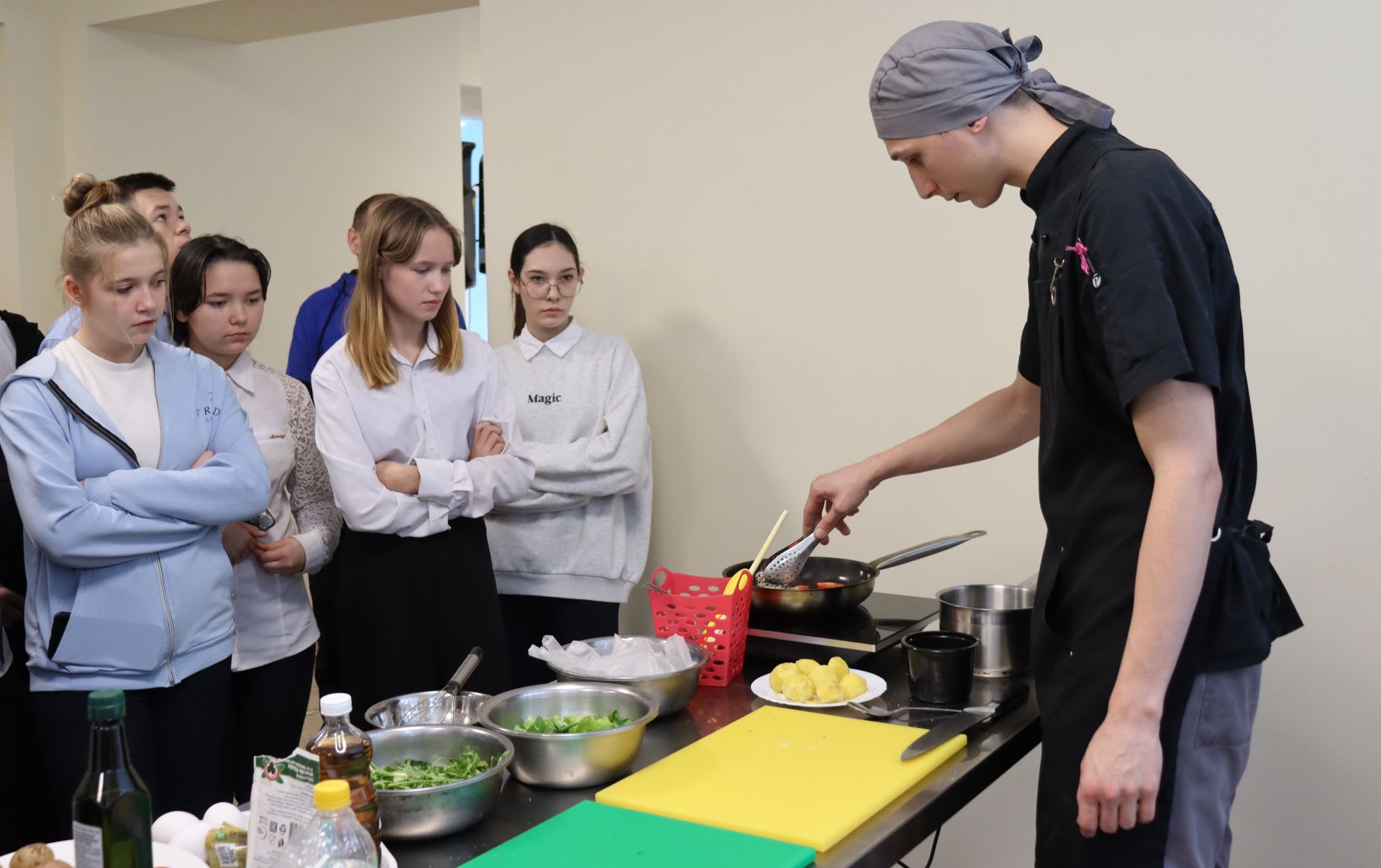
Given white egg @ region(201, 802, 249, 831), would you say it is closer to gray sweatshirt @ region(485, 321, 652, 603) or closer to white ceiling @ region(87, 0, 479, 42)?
gray sweatshirt @ region(485, 321, 652, 603)

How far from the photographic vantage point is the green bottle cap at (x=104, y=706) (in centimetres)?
101

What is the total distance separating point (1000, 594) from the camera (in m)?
2.08

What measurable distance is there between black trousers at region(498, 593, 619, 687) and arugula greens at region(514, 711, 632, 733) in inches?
58.2

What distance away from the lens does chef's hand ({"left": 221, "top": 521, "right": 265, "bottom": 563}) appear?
2.47 metres

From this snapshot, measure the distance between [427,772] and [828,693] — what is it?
65cm

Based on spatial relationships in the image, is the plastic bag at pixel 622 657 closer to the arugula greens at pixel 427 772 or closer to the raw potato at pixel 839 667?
the raw potato at pixel 839 667

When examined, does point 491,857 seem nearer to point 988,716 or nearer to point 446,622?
point 988,716

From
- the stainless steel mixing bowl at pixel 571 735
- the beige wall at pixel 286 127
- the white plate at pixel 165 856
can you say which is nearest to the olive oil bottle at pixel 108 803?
the white plate at pixel 165 856

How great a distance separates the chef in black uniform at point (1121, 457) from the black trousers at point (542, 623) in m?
1.68

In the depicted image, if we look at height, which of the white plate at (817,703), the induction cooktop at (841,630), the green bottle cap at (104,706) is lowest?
the white plate at (817,703)

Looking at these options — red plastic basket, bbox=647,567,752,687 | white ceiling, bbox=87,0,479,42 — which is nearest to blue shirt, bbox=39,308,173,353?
red plastic basket, bbox=647,567,752,687

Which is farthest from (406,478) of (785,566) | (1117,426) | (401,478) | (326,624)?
(1117,426)

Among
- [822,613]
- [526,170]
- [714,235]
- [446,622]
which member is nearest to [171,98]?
[526,170]

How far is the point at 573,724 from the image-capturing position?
1525 millimetres
